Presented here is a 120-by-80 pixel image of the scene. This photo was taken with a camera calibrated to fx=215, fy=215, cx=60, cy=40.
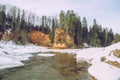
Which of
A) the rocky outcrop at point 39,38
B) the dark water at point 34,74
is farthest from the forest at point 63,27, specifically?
the dark water at point 34,74

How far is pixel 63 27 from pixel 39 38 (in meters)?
14.4

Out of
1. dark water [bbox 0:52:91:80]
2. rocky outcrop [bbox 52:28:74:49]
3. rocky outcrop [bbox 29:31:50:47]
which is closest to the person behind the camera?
dark water [bbox 0:52:91:80]

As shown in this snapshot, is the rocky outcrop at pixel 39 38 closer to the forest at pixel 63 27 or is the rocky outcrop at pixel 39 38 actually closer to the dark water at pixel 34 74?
the forest at pixel 63 27

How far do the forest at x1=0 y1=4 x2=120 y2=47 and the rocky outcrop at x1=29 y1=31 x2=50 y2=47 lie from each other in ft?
10.0

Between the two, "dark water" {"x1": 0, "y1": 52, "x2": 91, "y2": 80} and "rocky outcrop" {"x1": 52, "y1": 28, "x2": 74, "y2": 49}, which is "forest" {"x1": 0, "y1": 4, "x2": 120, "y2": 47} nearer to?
"rocky outcrop" {"x1": 52, "y1": 28, "x2": 74, "y2": 49}

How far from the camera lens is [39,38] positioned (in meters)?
115

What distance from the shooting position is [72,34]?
368ft

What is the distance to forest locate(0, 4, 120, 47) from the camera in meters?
105

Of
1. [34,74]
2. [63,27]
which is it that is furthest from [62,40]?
[34,74]

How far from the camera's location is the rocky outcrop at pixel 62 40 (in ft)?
328

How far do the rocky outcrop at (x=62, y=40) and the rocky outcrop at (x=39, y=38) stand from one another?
13.6m

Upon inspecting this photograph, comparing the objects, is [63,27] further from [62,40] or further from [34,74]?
[34,74]

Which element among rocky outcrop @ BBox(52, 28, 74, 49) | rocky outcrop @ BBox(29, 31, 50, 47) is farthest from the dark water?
rocky outcrop @ BBox(29, 31, 50, 47)

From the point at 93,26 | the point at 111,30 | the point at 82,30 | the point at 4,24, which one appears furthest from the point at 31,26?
the point at 111,30
